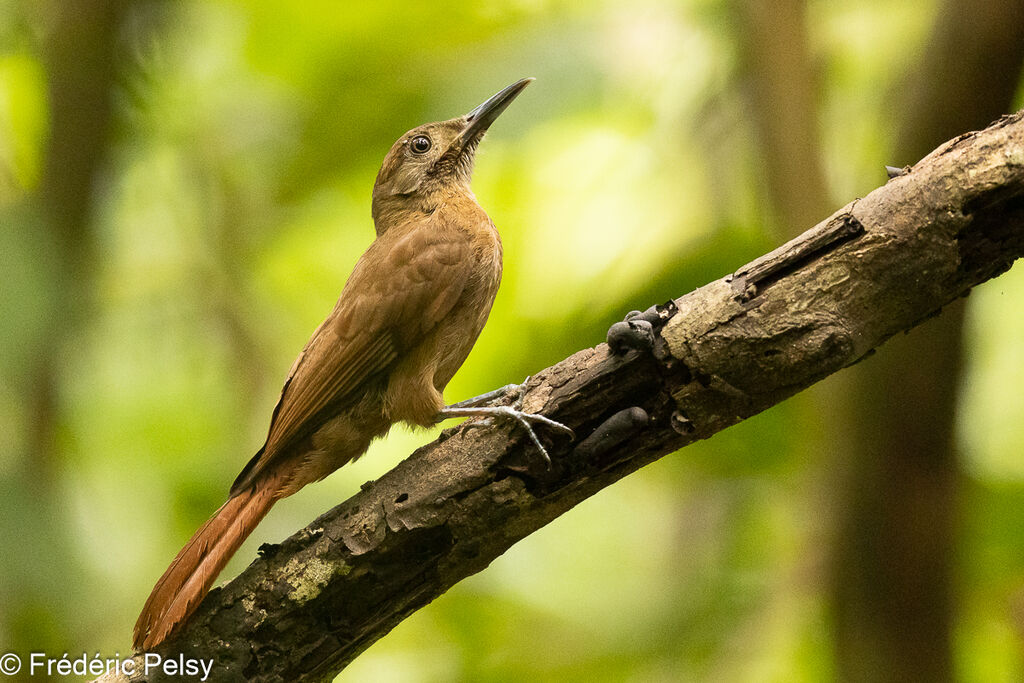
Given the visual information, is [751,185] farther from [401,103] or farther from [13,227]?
[13,227]

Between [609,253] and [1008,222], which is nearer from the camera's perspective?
[1008,222]

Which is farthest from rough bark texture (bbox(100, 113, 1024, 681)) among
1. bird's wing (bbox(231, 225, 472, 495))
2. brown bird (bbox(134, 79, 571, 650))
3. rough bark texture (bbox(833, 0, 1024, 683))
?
rough bark texture (bbox(833, 0, 1024, 683))

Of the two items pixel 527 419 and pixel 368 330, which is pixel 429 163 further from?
pixel 527 419

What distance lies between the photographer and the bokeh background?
268cm

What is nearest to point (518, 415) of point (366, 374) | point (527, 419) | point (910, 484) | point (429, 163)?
point (527, 419)

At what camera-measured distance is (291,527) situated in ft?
13.0

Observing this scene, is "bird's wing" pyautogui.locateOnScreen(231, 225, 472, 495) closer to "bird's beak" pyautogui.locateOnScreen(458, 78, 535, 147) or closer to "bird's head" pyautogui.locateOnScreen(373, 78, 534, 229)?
"bird's head" pyautogui.locateOnScreen(373, 78, 534, 229)

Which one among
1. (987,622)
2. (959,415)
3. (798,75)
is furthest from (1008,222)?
(987,622)

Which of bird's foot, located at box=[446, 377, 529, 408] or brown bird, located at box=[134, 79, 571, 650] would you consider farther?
brown bird, located at box=[134, 79, 571, 650]

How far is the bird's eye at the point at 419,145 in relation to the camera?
11.1 feet

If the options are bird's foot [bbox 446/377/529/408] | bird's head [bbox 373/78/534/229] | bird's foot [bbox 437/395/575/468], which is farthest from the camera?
bird's head [bbox 373/78/534/229]

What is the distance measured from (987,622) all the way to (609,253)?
1.99 meters

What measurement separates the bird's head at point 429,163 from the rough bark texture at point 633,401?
1.32 m

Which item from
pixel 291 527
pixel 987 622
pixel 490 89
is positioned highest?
pixel 490 89
